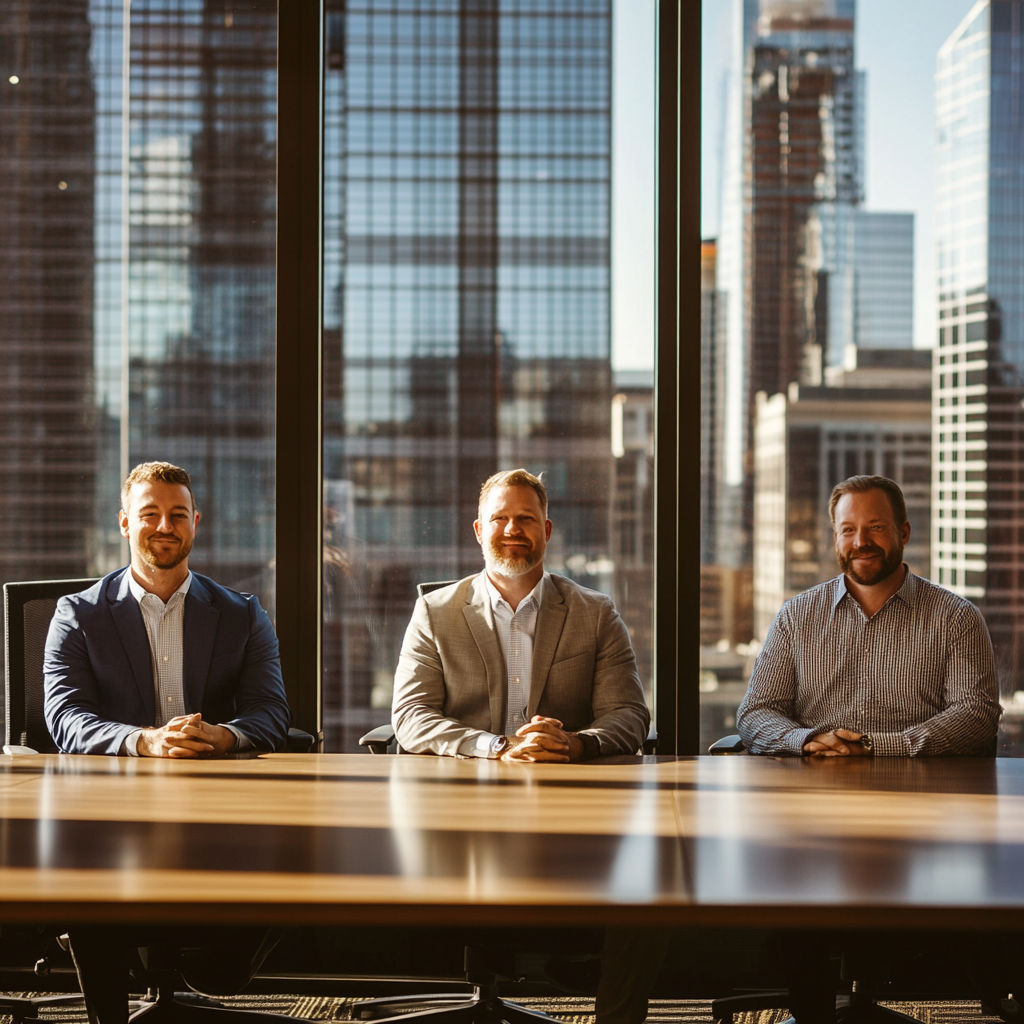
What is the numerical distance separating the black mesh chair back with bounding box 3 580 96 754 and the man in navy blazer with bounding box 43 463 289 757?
109mm

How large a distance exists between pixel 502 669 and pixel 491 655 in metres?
0.05

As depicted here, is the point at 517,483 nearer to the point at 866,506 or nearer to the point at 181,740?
the point at 866,506

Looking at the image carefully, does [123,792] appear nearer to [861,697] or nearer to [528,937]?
[528,937]

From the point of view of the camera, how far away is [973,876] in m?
1.54

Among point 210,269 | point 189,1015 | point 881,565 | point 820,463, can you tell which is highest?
point 210,269

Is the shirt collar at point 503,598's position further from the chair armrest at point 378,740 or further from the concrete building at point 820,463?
the concrete building at point 820,463

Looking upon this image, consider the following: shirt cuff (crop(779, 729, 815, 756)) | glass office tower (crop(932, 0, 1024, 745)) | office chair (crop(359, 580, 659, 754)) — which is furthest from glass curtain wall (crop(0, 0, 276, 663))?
glass office tower (crop(932, 0, 1024, 745))

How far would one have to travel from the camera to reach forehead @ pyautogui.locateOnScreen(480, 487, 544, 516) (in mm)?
3016

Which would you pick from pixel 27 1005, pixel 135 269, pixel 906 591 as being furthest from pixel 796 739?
pixel 135 269

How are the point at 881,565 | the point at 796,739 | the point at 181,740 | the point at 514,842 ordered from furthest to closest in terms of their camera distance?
1. the point at 881,565
2. the point at 796,739
3. the point at 181,740
4. the point at 514,842

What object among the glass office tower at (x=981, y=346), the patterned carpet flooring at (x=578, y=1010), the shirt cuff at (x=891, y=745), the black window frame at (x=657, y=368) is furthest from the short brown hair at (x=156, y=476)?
the glass office tower at (x=981, y=346)

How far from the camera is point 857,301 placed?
12.0 feet

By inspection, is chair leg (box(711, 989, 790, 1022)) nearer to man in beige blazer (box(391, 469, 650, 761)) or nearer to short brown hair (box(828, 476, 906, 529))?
man in beige blazer (box(391, 469, 650, 761))

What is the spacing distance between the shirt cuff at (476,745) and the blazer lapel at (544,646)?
0.32 meters
